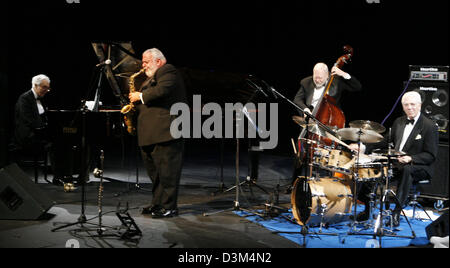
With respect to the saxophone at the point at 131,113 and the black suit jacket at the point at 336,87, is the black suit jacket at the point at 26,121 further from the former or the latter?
the black suit jacket at the point at 336,87

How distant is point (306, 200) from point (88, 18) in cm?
612

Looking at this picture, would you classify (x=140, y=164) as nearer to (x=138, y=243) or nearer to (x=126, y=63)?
(x=126, y=63)

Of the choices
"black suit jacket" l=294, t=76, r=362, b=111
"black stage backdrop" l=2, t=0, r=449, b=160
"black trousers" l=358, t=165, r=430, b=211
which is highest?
"black stage backdrop" l=2, t=0, r=449, b=160

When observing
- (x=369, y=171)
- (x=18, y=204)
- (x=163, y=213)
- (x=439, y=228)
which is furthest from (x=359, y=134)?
(x=18, y=204)

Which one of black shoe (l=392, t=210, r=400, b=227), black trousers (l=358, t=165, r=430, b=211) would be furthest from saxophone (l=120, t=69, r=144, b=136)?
black shoe (l=392, t=210, r=400, b=227)

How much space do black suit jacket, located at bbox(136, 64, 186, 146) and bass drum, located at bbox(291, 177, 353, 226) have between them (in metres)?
1.46

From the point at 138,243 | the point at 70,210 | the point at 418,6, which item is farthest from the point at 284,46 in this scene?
the point at 138,243

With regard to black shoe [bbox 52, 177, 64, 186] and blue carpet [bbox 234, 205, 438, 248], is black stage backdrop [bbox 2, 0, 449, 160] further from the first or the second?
blue carpet [bbox 234, 205, 438, 248]

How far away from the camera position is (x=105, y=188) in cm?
647

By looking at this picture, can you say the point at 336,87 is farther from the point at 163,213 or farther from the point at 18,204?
the point at 18,204

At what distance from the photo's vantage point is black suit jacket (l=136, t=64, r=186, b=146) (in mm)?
4781

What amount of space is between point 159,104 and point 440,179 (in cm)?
376

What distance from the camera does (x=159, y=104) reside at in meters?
4.84

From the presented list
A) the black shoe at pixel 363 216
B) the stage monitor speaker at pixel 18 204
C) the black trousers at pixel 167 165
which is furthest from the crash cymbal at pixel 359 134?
the stage monitor speaker at pixel 18 204
